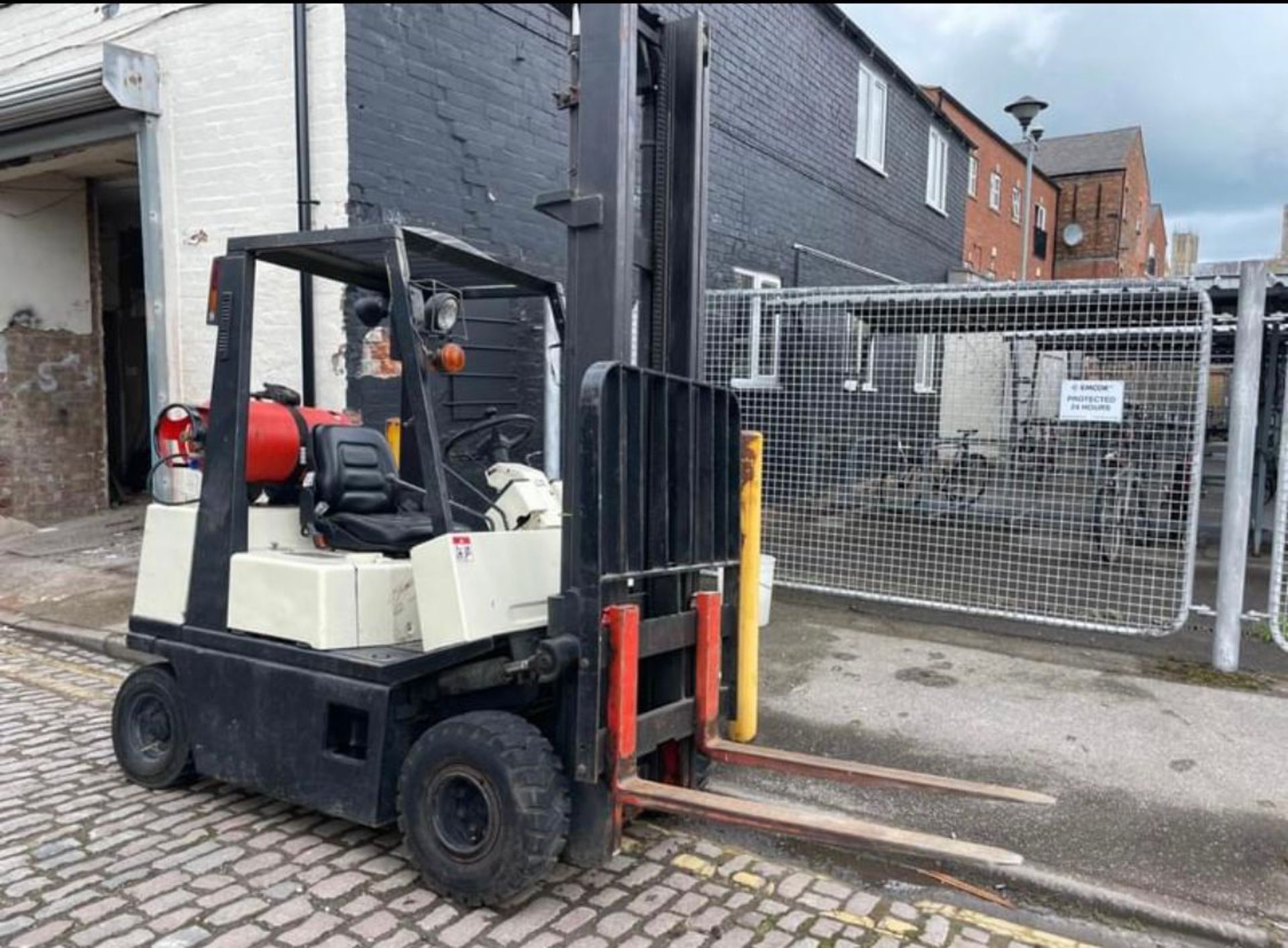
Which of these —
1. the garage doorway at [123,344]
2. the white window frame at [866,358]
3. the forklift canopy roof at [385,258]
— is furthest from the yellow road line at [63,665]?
the white window frame at [866,358]

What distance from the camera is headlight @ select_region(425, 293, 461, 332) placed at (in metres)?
3.50

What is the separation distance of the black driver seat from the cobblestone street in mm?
1219

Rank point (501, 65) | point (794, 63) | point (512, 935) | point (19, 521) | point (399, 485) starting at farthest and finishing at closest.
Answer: point (794, 63), point (19, 521), point (501, 65), point (399, 485), point (512, 935)

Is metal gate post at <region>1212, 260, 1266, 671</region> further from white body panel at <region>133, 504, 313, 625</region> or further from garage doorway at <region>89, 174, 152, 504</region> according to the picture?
garage doorway at <region>89, 174, 152, 504</region>

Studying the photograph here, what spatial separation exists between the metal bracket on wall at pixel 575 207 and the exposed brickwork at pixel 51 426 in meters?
9.25

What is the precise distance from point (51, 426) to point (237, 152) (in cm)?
498

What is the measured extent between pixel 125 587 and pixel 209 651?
462 cm

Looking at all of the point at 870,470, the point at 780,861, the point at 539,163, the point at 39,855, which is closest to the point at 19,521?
the point at 539,163

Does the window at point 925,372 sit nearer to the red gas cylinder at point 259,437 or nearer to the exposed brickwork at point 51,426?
the red gas cylinder at point 259,437

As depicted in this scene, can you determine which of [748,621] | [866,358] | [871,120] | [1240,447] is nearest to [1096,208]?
[871,120]

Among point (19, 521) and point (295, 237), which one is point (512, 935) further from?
point (19, 521)

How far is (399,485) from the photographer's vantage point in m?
4.25

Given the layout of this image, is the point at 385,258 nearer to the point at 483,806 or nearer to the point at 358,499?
the point at 358,499

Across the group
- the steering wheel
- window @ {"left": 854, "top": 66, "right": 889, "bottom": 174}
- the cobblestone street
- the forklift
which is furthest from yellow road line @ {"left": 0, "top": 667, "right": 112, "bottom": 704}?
window @ {"left": 854, "top": 66, "right": 889, "bottom": 174}
